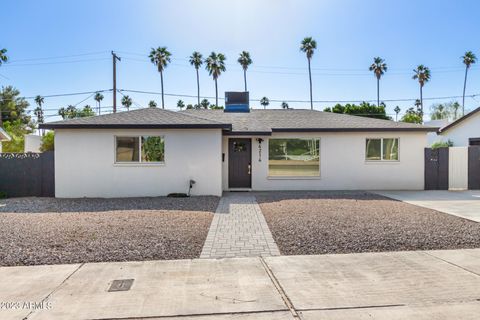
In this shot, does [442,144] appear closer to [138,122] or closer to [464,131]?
[464,131]

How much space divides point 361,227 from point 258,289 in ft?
12.8

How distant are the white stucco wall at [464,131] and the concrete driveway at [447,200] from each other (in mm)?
7792

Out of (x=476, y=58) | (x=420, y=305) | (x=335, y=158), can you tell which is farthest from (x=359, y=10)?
(x=476, y=58)

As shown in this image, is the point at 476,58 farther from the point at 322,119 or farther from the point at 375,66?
the point at 322,119

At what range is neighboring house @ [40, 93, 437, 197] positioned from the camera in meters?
11.9

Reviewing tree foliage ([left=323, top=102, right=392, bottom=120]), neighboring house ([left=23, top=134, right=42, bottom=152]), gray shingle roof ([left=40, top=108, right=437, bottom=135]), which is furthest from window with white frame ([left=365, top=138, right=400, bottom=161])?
neighboring house ([left=23, top=134, right=42, bottom=152])

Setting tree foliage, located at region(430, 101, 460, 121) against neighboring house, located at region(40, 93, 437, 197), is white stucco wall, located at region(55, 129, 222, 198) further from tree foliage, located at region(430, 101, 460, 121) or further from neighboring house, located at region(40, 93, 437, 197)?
tree foliage, located at region(430, 101, 460, 121)

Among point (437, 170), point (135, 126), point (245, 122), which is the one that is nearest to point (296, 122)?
point (245, 122)

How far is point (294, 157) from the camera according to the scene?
45.4ft

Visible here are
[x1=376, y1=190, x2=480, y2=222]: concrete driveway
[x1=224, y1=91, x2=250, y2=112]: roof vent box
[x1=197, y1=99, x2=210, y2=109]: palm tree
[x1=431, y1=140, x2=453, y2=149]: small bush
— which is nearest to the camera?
[x1=376, y1=190, x2=480, y2=222]: concrete driveway

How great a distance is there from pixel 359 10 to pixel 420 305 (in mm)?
12612

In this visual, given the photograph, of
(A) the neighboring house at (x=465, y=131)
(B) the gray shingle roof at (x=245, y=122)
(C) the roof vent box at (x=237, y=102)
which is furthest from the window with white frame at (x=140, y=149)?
(A) the neighboring house at (x=465, y=131)

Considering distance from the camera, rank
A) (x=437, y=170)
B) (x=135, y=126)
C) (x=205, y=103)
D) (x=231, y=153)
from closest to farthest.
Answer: (x=135, y=126)
(x=231, y=153)
(x=437, y=170)
(x=205, y=103)

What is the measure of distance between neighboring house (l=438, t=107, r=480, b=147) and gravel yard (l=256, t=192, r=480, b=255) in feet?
41.7
